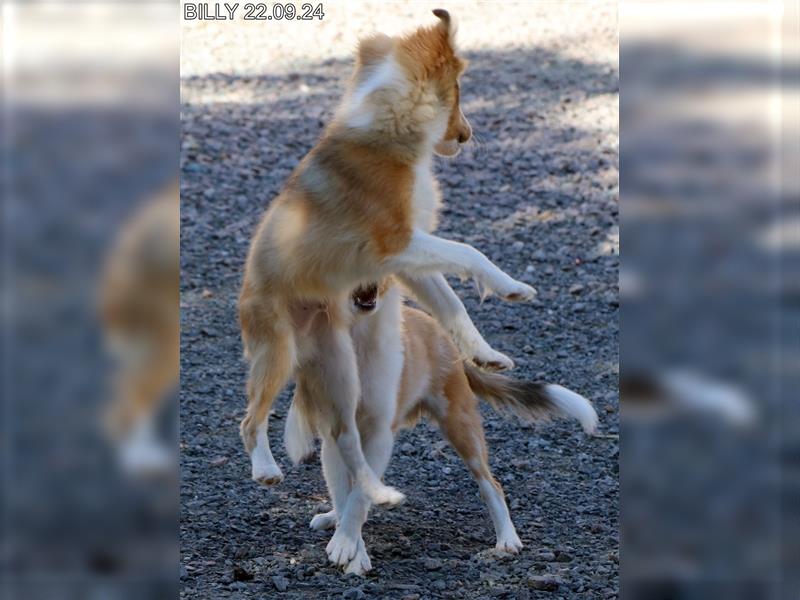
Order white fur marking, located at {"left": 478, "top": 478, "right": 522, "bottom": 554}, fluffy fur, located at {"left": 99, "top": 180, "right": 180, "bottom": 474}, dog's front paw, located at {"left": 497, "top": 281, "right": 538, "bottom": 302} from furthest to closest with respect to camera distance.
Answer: white fur marking, located at {"left": 478, "top": 478, "right": 522, "bottom": 554} → dog's front paw, located at {"left": 497, "top": 281, "right": 538, "bottom": 302} → fluffy fur, located at {"left": 99, "top": 180, "right": 180, "bottom": 474}

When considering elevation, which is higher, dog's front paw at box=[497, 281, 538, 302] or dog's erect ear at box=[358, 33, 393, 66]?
dog's erect ear at box=[358, 33, 393, 66]

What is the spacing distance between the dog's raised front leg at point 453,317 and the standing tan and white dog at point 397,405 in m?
0.11

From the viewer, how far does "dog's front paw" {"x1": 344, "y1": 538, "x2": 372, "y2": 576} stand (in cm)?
421

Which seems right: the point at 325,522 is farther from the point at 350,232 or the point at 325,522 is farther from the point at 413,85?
the point at 413,85

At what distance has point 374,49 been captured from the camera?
13.6 feet

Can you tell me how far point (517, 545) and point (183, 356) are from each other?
2653mm

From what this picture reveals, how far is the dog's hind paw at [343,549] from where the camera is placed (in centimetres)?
425

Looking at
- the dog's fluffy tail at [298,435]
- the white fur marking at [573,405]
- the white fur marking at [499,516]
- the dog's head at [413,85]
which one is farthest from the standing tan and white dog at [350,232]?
the white fur marking at [499,516]

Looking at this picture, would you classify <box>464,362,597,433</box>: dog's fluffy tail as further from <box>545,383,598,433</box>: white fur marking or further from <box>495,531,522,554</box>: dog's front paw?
<box>495,531,522,554</box>: dog's front paw

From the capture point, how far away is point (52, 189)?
1639 millimetres

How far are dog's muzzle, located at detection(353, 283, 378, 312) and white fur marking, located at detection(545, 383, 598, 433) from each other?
923 millimetres

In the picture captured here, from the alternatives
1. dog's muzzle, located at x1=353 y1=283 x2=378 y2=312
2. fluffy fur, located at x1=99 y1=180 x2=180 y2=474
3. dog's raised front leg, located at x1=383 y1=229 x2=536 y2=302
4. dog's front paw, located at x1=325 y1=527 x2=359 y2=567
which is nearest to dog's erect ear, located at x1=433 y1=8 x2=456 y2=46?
dog's raised front leg, located at x1=383 y1=229 x2=536 y2=302

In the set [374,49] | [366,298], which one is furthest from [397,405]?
[374,49]

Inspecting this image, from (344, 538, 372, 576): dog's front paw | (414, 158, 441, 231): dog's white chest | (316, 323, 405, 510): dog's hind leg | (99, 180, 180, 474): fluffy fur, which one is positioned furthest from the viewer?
(344, 538, 372, 576): dog's front paw
